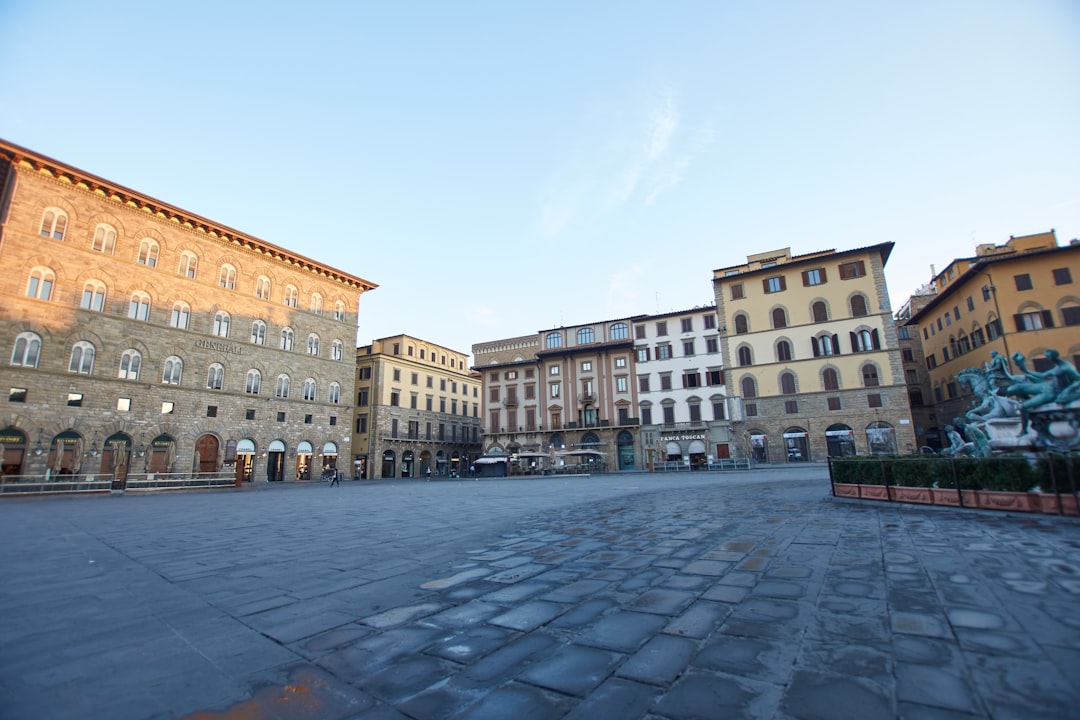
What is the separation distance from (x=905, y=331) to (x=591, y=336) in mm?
30560

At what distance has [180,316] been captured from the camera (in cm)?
3031

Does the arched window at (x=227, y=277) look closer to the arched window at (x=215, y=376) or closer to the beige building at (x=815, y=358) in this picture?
the arched window at (x=215, y=376)

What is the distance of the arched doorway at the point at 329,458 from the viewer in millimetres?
37094

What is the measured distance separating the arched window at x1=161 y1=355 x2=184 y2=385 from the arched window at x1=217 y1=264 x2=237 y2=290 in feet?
19.2

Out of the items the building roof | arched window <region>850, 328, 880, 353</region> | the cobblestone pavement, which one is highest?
the building roof

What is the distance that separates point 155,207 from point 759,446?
4325cm

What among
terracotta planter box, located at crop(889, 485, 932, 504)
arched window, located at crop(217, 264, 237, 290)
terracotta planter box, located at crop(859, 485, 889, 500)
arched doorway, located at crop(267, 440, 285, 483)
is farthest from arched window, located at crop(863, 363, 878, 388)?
→ arched window, located at crop(217, 264, 237, 290)

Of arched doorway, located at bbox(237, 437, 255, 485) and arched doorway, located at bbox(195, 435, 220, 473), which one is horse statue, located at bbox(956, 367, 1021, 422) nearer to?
arched doorway, located at bbox(195, 435, 220, 473)

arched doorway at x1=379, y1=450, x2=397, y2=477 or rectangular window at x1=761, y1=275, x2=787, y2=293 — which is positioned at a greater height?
rectangular window at x1=761, y1=275, x2=787, y2=293

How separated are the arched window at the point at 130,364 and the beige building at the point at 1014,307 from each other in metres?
48.5

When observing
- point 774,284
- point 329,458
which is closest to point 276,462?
point 329,458

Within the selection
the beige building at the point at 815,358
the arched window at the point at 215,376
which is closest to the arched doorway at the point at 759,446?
the beige building at the point at 815,358

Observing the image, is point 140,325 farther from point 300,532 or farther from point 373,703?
point 373,703

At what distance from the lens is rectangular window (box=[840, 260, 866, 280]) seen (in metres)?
35.2
